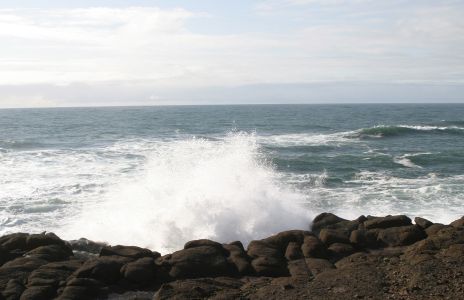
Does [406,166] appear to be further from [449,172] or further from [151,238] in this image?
[151,238]

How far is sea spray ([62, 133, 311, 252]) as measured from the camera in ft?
44.7

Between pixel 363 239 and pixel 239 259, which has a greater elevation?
pixel 363 239

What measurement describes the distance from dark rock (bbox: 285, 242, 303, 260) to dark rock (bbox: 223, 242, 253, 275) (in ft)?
3.01

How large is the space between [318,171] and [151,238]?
13125 millimetres

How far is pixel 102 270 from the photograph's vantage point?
9594 millimetres

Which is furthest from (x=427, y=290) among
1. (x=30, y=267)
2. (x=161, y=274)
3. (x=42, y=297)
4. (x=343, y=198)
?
(x=343, y=198)

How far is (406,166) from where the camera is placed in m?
25.9

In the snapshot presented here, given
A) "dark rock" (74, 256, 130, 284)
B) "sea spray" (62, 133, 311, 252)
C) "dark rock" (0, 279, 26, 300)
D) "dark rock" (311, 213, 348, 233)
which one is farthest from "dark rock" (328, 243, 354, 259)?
"dark rock" (0, 279, 26, 300)

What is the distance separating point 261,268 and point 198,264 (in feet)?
4.22

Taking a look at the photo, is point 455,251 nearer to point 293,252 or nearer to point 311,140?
point 293,252

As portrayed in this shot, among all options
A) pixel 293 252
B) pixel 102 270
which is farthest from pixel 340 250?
pixel 102 270

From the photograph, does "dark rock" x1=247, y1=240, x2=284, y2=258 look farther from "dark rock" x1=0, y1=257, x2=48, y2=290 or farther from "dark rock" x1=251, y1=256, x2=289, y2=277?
"dark rock" x1=0, y1=257, x2=48, y2=290

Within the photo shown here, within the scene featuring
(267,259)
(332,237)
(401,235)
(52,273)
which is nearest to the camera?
(52,273)

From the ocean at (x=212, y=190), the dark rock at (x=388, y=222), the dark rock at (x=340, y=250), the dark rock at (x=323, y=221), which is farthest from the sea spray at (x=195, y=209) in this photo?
the dark rock at (x=340, y=250)
